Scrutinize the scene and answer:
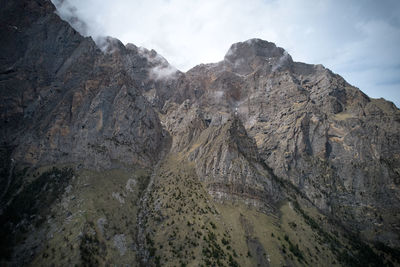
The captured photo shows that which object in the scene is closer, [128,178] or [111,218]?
[111,218]

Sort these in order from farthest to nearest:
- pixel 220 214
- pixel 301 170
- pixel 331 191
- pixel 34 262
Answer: pixel 301 170
pixel 331 191
pixel 220 214
pixel 34 262

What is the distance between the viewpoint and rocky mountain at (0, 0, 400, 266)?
109 m

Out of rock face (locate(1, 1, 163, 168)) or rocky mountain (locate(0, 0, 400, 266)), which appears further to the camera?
rock face (locate(1, 1, 163, 168))

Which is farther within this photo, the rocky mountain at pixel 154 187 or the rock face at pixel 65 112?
the rock face at pixel 65 112

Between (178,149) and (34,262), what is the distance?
12224 centimetres

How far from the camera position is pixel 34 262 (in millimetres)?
92875

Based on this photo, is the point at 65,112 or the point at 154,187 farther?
the point at 65,112

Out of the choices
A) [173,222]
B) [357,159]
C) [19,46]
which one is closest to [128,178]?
[173,222]

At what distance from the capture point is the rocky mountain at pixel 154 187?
109m

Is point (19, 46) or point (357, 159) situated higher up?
point (19, 46)

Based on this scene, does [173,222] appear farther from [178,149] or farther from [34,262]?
[178,149]

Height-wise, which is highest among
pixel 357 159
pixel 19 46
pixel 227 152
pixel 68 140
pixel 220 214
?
pixel 19 46

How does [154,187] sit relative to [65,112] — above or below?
below

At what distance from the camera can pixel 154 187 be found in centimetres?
15388
